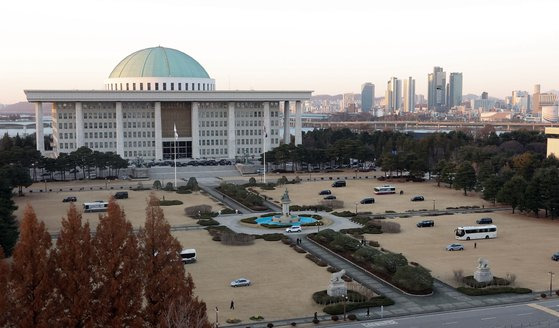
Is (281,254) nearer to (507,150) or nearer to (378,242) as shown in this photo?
(378,242)

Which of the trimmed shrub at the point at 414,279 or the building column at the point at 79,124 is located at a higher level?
the building column at the point at 79,124

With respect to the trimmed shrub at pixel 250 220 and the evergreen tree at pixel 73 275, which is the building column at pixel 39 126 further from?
the evergreen tree at pixel 73 275

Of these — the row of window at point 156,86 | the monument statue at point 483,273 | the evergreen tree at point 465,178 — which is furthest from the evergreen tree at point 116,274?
the row of window at point 156,86

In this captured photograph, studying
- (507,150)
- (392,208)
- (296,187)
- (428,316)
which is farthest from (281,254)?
(507,150)

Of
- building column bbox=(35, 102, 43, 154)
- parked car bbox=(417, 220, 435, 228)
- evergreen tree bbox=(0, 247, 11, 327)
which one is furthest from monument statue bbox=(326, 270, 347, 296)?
building column bbox=(35, 102, 43, 154)

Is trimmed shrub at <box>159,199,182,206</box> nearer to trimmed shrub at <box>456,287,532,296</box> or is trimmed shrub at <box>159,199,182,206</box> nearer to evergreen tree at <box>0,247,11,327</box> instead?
trimmed shrub at <box>456,287,532,296</box>

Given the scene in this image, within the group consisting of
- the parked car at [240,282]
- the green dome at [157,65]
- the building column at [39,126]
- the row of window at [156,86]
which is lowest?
the parked car at [240,282]
